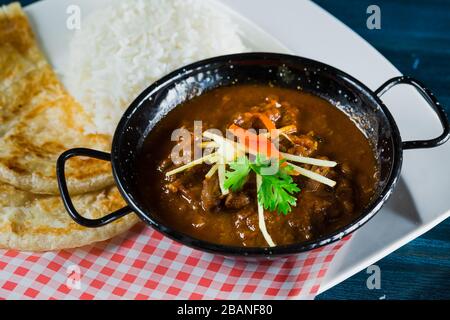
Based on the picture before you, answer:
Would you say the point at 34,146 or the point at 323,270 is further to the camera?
the point at 34,146

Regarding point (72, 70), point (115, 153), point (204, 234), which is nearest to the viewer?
point (204, 234)

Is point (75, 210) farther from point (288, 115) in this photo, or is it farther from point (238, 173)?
point (288, 115)

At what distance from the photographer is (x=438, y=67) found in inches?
171

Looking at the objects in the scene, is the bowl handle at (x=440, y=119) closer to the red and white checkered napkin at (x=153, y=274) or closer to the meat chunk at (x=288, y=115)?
the meat chunk at (x=288, y=115)

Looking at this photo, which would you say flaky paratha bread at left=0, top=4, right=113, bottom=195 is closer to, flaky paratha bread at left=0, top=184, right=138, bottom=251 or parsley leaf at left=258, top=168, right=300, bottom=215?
flaky paratha bread at left=0, top=184, right=138, bottom=251

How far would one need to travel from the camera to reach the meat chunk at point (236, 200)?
283 centimetres

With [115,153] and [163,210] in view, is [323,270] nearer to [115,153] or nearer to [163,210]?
[163,210]

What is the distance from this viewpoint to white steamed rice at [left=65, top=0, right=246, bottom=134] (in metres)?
3.90

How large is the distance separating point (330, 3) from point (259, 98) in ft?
6.30

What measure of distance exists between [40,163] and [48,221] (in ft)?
1.13

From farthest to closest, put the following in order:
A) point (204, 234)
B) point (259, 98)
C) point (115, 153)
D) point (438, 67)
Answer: point (438, 67) < point (259, 98) < point (115, 153) < point (204, 234)

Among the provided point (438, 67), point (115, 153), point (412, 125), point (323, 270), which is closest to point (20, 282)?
point (115, 153)

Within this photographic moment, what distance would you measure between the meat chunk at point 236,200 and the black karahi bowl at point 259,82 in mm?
246

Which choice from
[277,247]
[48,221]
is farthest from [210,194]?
[48,221]
